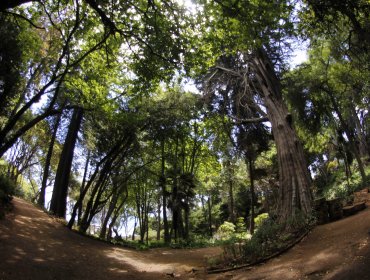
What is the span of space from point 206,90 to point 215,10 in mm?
7327

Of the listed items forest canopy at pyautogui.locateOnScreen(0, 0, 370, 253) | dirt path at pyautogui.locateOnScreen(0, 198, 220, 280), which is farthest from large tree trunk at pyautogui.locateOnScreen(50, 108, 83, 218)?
dirt path at pyautogui.locateOnScreen(0, 198, 220, 280)

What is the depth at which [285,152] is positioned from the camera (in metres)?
10.8

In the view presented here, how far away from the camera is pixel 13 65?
35.9ft

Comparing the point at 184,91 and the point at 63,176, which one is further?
the point at 184,91

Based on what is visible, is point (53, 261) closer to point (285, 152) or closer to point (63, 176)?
point (285, 152)

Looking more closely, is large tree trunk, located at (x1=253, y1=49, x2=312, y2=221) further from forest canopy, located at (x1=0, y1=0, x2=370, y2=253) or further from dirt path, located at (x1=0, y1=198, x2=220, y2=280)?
dirt path, located at (x1=0, y1=198, x2=220, y2=280)

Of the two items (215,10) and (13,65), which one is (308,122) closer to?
(215,10)

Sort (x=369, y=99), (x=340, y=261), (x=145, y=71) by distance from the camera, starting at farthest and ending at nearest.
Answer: (x=369, y=99) → (x=145, y=71) → (x=340, y=261)

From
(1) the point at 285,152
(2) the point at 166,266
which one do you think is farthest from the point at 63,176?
(1) the point at 285,152

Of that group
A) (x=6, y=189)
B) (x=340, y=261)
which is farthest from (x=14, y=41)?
(x=340, y=261)

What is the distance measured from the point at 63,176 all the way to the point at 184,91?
9.96 metres

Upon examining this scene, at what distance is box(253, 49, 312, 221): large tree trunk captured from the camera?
9.73m

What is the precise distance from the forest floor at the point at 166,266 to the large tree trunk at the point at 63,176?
528 cm

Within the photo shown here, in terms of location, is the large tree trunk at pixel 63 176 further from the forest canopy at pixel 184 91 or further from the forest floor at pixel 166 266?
the forest floor at pixel 166 266
